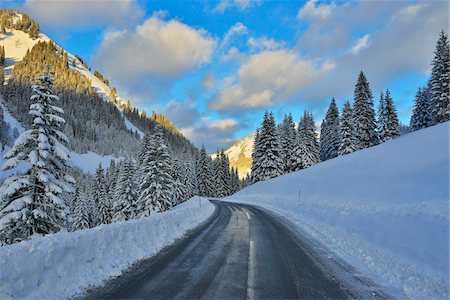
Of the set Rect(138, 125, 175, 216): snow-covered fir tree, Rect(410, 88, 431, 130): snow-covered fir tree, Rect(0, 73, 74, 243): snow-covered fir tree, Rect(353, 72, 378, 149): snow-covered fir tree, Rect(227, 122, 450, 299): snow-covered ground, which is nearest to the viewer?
Rect(227, 122, 450, 299): snow-covered ground

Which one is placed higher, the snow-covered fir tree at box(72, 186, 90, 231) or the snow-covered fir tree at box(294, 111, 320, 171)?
the snow-covered fir tree at box(294, 111, 320, 171)

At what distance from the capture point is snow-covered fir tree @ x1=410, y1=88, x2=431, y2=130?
56938mm

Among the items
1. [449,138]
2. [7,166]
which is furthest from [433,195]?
[7,166]

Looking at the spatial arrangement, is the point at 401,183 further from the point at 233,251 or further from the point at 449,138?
the point at 233,251

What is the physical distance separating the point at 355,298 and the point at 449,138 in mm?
22471

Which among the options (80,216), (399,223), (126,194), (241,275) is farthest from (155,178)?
(241,275)

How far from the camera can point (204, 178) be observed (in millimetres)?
75312

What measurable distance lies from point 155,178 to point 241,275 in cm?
2847

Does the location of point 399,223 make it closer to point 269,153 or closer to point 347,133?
point 347,133

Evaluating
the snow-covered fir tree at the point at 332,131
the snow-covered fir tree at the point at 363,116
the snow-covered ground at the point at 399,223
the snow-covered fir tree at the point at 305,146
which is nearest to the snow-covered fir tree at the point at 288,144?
the snow-covered fir tree at the point at 305,146

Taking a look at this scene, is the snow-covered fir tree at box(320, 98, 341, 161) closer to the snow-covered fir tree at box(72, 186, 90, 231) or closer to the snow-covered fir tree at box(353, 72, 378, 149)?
the snow-covered fir tree at box(353, 72, 378, 149)

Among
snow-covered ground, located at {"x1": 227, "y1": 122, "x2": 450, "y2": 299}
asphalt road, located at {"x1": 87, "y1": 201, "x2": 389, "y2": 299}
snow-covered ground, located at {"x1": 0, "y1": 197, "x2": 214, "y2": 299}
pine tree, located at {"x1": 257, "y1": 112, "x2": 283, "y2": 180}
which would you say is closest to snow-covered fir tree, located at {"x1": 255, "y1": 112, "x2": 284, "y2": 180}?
pine tree, located at {"x1": 257, "y1": 112, "x2": 283, "y2": 180}

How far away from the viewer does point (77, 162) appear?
181 meters

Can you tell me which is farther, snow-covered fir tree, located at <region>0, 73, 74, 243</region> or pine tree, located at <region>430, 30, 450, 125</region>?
Answer: pine tree, located at <region>430, 30, 450, 125</region>
